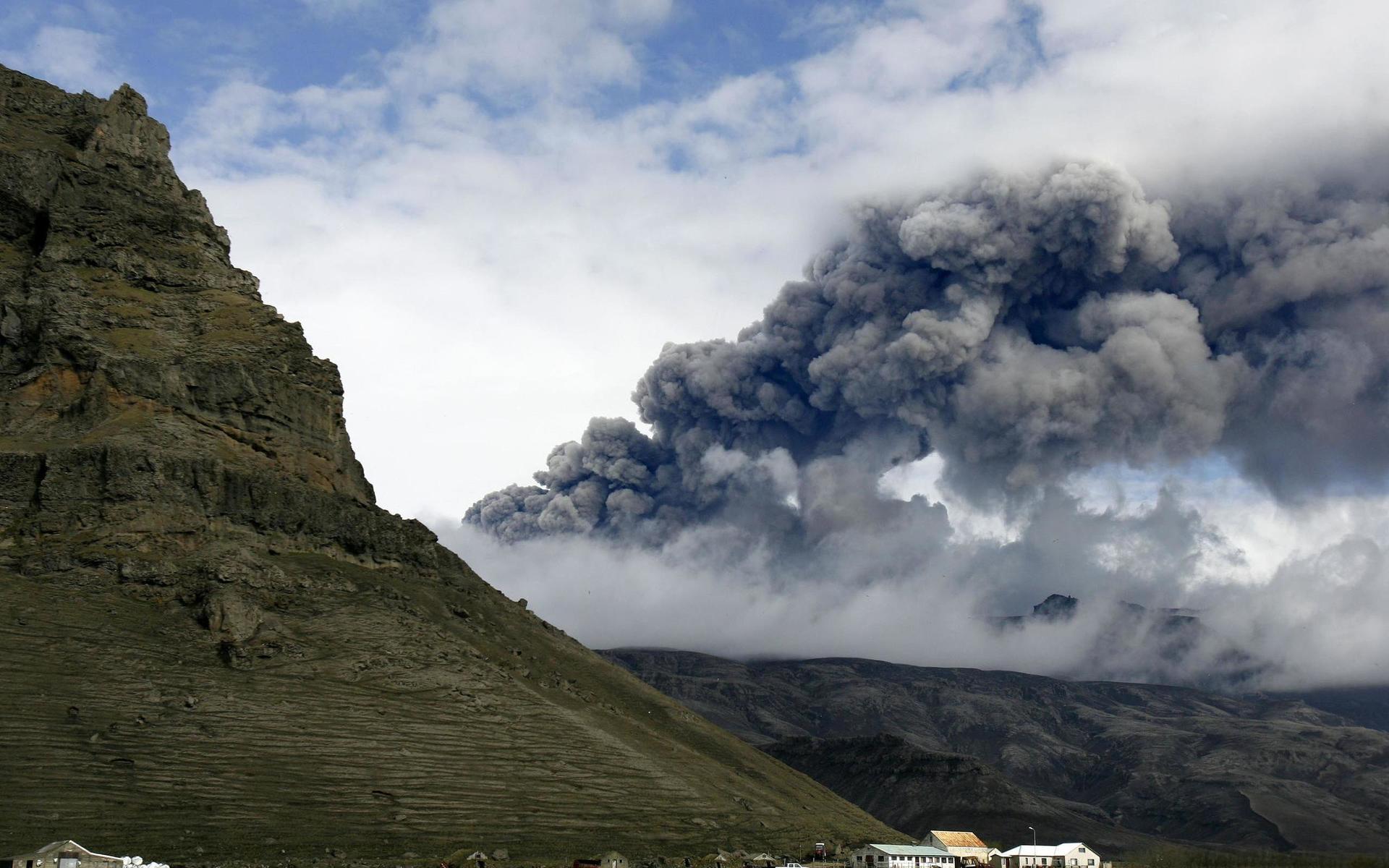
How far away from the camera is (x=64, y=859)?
91.7 m

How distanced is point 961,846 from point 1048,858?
30.0 feet

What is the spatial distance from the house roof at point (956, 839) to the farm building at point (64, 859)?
90.0 m

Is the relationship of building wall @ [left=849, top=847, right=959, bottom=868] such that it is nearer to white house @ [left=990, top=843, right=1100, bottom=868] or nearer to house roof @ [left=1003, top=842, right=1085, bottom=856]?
white house @ [left=990, top=843, right=1100, bottom=868]

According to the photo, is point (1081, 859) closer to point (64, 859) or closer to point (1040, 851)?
point (1040, 851)

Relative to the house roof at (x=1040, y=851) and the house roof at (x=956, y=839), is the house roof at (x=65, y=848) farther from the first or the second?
the house roof at (x=1040, y=851)

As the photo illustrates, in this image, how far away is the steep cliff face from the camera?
111 metres

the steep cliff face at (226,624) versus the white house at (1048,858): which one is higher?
the steep cliff face at (226,624)

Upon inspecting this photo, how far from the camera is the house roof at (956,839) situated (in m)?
158

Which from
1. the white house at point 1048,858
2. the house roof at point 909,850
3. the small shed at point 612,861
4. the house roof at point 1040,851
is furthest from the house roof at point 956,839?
the small shed at point 612,861

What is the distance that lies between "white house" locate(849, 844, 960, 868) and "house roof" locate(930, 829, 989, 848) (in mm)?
7015

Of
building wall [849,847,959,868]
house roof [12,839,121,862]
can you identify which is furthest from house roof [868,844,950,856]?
house roof [12,839,121,862]

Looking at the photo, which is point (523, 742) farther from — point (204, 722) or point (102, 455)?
point (102, 455)

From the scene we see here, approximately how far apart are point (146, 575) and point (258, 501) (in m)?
16.9

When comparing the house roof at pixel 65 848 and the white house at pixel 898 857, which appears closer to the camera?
the house roof at pixel 65 848
